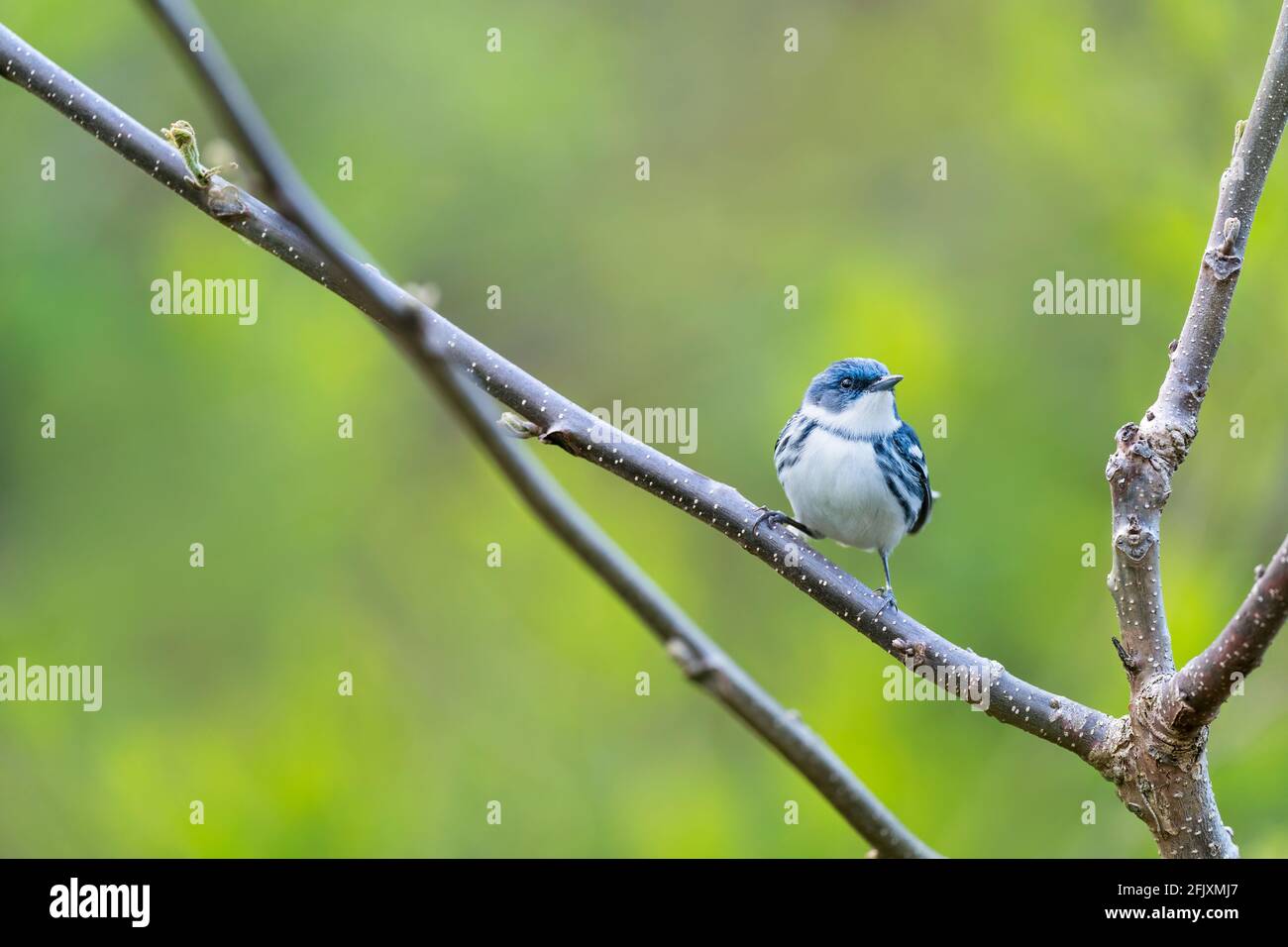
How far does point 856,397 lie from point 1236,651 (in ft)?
8.77

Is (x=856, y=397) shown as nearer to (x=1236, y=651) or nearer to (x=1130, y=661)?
A: (x=1130, y=661)

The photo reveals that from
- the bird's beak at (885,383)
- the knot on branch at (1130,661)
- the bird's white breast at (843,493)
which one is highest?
the bird's beak at (885,383)

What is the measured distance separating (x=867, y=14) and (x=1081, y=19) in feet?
7.81

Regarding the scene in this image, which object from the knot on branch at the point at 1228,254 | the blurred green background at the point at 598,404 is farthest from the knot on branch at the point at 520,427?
the blurred green background at the point at 598,404

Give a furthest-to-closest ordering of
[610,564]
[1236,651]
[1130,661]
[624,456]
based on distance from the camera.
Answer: [624,456] < [1130,661] < [1236,651] < [610,564]

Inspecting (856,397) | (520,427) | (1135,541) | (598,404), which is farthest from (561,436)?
(598,404)

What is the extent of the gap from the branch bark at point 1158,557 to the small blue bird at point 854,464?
5.25ft

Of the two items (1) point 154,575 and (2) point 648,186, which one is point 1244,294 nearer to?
(2) point 648,186

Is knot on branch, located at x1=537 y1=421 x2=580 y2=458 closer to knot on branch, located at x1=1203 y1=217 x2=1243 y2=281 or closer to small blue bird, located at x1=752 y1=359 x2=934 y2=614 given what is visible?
small blue bird, located at x1=752 y1=359 x2=934 y2=614

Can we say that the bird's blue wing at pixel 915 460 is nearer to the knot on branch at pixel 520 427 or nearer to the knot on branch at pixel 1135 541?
the knot on branch at pixel 1135 541

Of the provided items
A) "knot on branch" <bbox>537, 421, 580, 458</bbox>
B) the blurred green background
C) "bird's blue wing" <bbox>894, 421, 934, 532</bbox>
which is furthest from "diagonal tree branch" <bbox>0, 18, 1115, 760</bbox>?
the blurred green background

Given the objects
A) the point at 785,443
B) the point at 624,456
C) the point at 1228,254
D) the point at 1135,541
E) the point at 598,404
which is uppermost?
the point at 598,404

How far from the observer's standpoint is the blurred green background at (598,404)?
6.53 metres

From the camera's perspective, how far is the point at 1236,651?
7.63 ft
